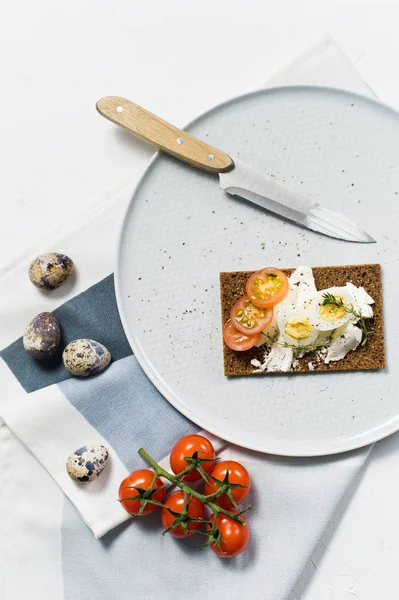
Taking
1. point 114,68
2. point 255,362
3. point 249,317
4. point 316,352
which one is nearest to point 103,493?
point 255,362

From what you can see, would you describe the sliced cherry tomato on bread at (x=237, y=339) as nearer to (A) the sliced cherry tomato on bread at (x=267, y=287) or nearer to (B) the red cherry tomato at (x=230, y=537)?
(A) the sliced cherry tomato on bread at (x=267, y=287)

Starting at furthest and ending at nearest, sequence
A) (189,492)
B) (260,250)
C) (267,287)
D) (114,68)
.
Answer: (114,68) → (260,250) → (267,287) → (189,492)

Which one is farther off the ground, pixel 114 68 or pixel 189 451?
pixel 114 68

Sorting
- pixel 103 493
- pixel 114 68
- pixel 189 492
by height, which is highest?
pixel 114 68

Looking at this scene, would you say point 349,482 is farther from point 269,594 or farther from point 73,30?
point 73,30

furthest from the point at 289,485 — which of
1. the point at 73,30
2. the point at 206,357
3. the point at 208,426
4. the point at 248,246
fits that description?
the point at 73,30

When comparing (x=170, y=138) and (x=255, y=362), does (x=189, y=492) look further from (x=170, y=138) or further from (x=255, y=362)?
(x=170, y=138)
